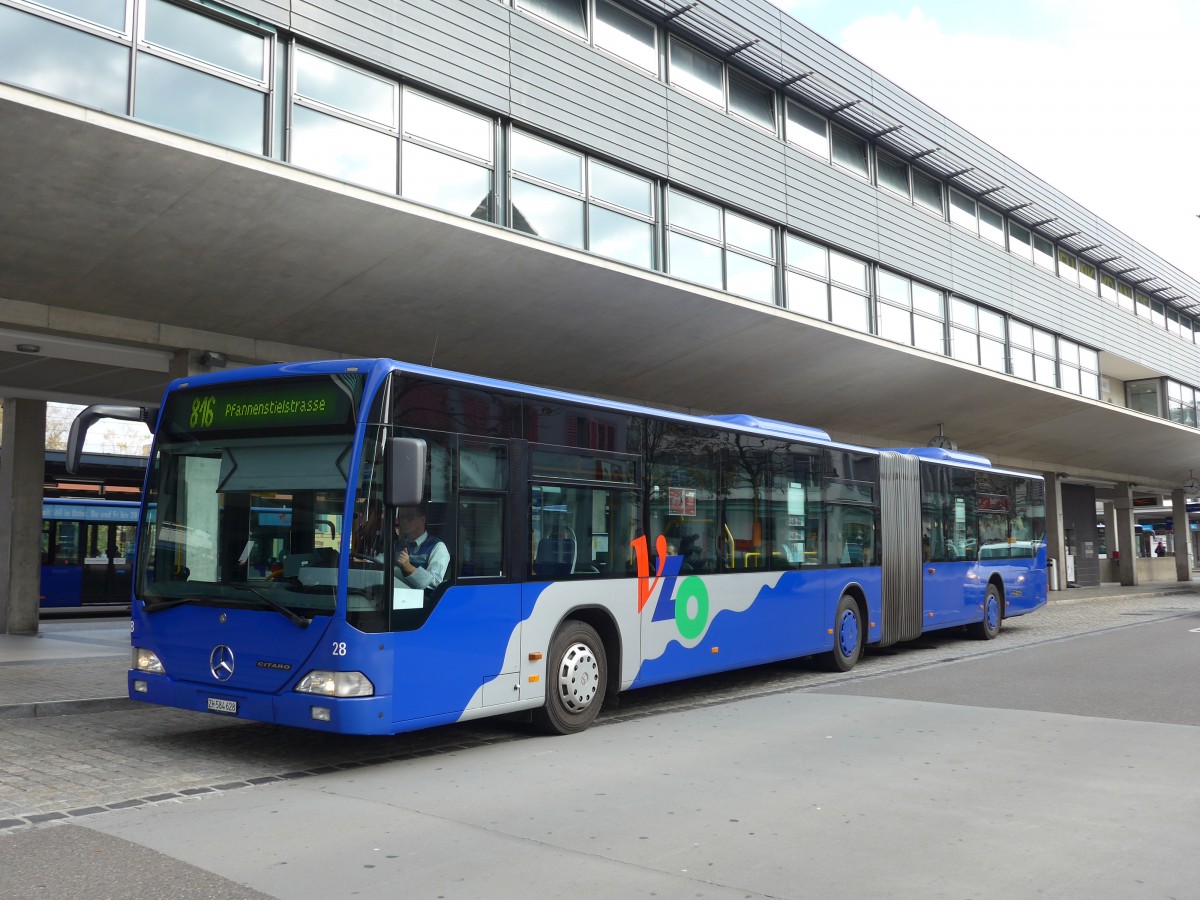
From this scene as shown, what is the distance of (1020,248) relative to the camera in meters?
29.3

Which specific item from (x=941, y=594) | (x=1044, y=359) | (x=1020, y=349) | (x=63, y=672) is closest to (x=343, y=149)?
(x=63, y=672)

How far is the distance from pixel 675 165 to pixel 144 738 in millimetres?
12523

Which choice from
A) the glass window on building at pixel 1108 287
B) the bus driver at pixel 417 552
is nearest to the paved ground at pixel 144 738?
the bus driver at pixel 417 552

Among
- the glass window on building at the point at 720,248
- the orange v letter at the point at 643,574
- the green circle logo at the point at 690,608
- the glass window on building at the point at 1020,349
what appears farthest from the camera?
the glass window on building at the point at 1020,349

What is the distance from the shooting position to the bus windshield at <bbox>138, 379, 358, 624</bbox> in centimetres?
720

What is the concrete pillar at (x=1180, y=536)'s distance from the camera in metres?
45.8

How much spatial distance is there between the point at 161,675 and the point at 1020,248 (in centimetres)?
2712

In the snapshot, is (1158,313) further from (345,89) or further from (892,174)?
(345,89)

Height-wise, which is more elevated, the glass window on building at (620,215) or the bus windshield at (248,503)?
the glass window on building at (620,215)

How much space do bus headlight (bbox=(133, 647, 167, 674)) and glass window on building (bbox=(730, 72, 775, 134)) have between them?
14639 mm

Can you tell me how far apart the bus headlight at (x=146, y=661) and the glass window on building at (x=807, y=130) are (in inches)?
632

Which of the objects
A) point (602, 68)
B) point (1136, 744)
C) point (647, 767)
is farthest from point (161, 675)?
point (602, 68)

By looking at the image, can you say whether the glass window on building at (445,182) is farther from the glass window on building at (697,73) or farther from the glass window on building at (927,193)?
the glass window on building at (927,193)

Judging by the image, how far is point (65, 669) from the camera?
41.3ft
